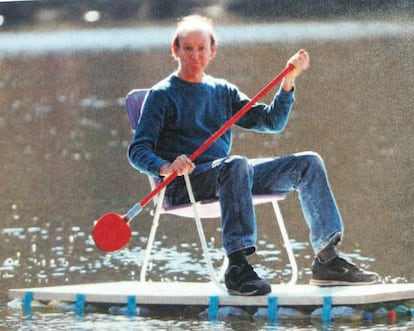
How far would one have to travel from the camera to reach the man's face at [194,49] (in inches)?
214

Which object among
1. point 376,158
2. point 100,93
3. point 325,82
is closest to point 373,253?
point 376,158

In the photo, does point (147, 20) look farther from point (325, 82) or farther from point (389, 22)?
point (325, 82)

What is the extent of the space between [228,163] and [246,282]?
369 millimetres

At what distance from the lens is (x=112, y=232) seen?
5441mm

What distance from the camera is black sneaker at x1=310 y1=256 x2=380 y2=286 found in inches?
210

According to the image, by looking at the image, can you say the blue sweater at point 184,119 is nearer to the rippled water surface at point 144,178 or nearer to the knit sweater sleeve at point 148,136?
the knit sweater sleeve at point 148,136

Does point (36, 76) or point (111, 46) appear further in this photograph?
point (111, 46)

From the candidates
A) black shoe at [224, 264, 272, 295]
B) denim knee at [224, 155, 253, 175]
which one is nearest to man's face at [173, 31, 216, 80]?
denim knee at [224, 155, 253, 175]

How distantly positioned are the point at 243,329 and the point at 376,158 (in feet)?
15.2

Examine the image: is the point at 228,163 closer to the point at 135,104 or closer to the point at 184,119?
the point at 184,119

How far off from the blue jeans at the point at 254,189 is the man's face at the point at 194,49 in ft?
1.11

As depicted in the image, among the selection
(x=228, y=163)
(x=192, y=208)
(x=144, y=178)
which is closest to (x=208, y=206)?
(x=192, y=208)

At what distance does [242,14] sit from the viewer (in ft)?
73.4

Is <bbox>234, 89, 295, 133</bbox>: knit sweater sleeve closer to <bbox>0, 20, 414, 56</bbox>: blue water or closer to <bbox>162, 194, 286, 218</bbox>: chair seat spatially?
<bbox>162, 194, 286, 218</bbox>: chair seat
